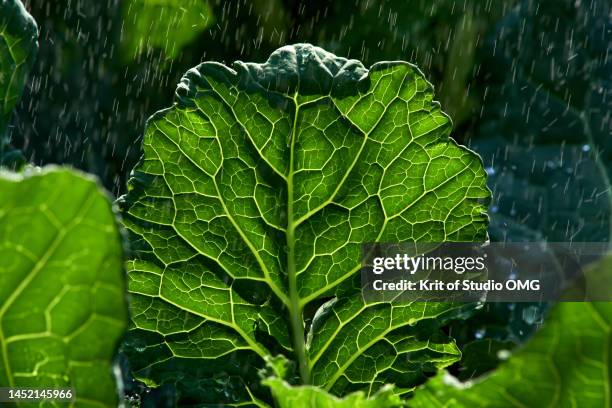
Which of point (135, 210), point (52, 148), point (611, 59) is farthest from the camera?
point (52, 148)

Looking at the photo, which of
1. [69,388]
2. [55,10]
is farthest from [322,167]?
[55,10]

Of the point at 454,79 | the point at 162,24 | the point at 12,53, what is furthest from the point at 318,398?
the point at 162,24

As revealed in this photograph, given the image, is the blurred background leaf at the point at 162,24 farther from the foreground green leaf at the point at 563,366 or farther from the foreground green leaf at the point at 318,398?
the foreground green leaf at the point at 563,366

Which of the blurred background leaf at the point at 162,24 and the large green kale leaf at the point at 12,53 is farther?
the blurred background leaf at the point at 162,24

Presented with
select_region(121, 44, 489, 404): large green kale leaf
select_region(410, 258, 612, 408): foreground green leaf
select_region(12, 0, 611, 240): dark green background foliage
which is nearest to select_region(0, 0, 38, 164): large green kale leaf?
select_region(121, 44, 489, 404): large green kale leaf

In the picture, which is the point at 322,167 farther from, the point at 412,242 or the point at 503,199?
the point at 503,199

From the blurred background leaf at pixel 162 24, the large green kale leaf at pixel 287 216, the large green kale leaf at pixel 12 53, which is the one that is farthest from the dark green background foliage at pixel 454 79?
the large green kale leaf at pixel 12 53
